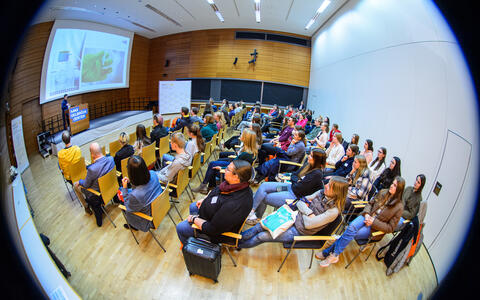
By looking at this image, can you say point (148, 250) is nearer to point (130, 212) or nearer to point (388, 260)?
point (130, 212)

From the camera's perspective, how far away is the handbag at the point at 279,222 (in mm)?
2281

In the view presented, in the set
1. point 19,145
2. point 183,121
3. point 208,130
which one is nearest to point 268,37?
point 183,121

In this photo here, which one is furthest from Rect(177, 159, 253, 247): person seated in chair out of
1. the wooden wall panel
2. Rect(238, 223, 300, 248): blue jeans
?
the wooden wall panel

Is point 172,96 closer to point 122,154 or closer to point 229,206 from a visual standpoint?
point 122,154

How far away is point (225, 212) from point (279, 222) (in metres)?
0.75

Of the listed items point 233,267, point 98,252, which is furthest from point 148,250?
point 233,267

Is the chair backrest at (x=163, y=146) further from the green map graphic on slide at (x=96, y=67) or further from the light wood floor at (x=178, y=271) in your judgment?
the green map graphic on slide at (x=96, y=67)

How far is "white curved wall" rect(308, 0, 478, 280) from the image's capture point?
1.12 m

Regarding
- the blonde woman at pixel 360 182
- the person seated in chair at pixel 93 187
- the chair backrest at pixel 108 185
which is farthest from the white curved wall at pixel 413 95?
the person seated in chair at pixel 93 187

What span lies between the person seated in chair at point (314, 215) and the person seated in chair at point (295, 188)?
0.31 m

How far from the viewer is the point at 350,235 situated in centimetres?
240

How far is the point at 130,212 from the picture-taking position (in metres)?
2.41

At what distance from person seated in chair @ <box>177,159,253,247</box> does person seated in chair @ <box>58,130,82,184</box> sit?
1.87m

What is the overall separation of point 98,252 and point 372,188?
4.07 m
